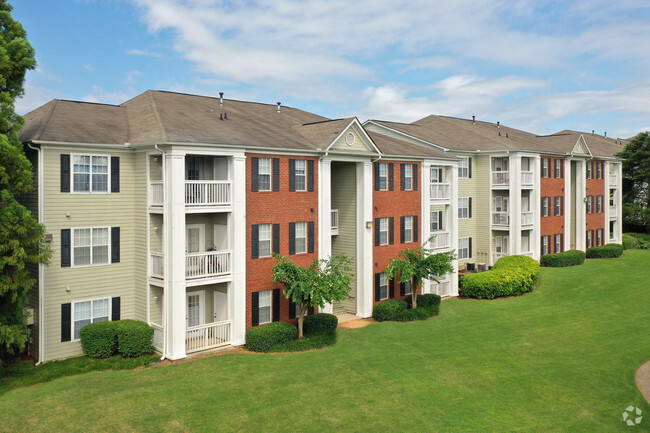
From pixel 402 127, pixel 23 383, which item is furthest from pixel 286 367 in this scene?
pixel 402 127

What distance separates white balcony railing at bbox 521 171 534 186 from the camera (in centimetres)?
4300

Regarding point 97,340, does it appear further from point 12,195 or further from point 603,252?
point 603,252

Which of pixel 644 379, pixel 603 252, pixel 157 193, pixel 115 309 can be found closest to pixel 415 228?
pixel 644 379

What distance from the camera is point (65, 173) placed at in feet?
72.3

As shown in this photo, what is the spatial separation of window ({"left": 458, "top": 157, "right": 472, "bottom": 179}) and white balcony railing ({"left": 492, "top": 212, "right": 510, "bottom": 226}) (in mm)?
3898

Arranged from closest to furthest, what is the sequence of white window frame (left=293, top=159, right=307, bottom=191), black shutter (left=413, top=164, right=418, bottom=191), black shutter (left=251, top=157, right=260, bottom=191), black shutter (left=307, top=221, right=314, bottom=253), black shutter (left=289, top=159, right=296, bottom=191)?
black shutter (left=251, top=157, right=260, bottom=191) < black shutter (left=289, top=159, right=296, bottom=191) < white window frame (left=293, top=159, right=307, bottom=191) < black shutter (left=307, top=221, right=314, bottom=253) < black shutter (left=413, top=164, right=418, bottom=191)

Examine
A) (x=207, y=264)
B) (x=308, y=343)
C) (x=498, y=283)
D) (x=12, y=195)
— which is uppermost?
(x=12, y=195)

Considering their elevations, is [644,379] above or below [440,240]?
below

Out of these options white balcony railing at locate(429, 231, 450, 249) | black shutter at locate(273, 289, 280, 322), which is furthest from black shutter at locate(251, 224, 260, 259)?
white balcony railing at locate(429, 231, 450, 249)

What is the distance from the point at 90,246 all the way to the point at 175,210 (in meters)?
4.35

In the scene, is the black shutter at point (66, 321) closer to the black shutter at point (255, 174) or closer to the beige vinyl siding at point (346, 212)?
the black shutter at point (255, 174)

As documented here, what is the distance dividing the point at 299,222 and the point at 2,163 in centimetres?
1347

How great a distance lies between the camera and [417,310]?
3008cm

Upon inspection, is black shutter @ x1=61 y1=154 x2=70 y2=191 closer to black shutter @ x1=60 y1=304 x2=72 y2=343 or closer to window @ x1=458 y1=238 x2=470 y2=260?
black shutter @ x1=60 y1=304 x2=72 y2=343
